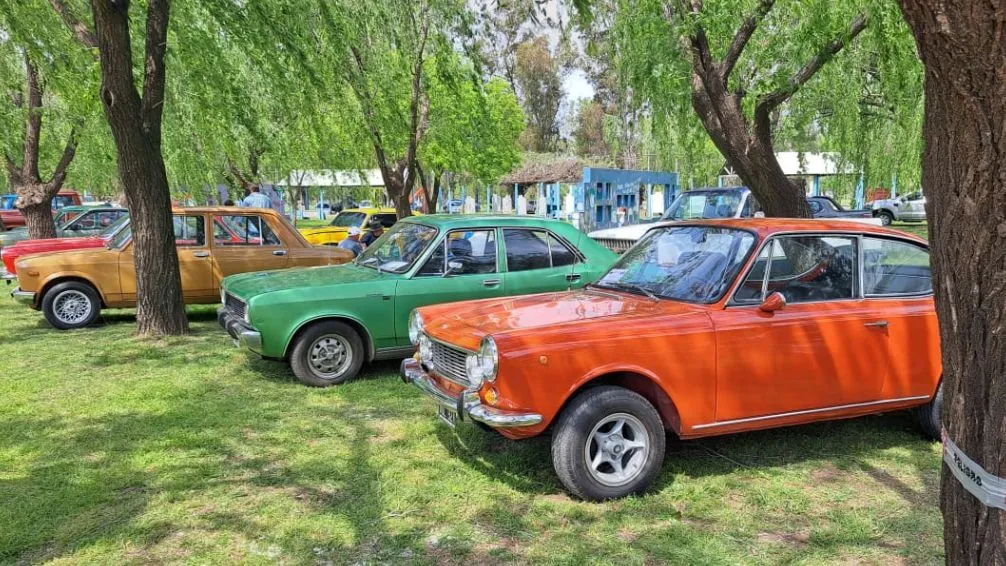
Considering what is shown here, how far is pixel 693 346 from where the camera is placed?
430 centimetres

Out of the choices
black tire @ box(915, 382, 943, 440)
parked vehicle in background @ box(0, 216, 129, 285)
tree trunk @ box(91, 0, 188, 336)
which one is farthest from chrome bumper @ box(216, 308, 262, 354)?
black tire @ box(915, 382, 943, 440)

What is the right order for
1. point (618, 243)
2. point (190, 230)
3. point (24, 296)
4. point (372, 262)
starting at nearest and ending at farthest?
point (372, 262) → point (24, 296) → point (190, 230) → point (618, 243)

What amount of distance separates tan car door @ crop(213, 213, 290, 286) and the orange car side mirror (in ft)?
23.9

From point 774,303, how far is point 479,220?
3.49 metres

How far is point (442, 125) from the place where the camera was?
712 inches

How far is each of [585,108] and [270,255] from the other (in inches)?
2005

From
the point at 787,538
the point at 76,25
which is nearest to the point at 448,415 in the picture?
the point at 787,538

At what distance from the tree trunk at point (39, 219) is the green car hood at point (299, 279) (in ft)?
32.9

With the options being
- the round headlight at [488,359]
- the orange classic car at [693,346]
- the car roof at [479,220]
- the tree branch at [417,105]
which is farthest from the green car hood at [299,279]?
the tree branch at [417,105]

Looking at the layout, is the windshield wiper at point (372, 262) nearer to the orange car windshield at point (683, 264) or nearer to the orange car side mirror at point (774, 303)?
the orange car windshield at point (683, 264)

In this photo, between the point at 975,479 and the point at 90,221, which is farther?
the point at 90,221

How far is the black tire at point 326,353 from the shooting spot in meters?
6.69

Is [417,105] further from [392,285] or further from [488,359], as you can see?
[488,359]

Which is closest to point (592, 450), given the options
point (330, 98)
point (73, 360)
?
point (73, 360)
